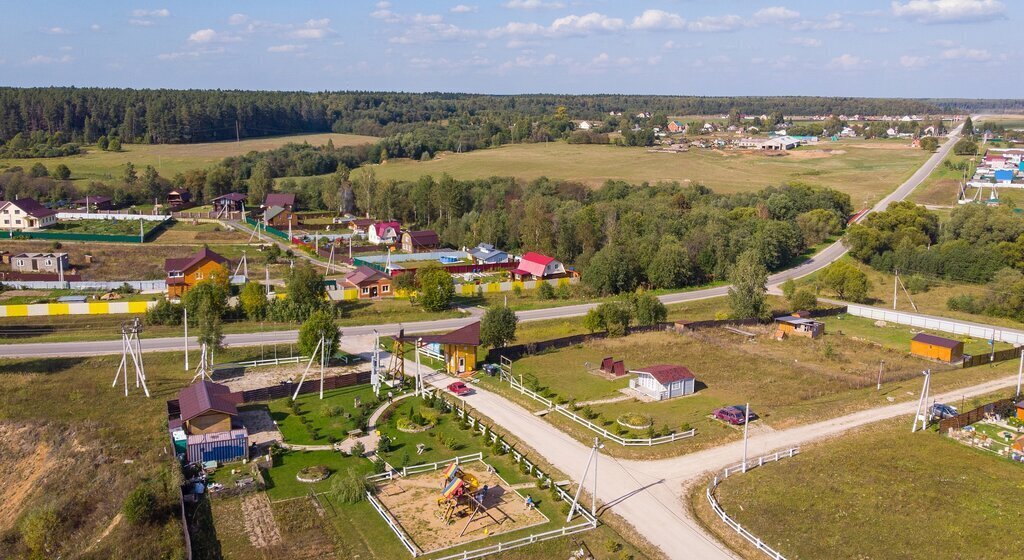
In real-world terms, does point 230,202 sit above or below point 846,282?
above

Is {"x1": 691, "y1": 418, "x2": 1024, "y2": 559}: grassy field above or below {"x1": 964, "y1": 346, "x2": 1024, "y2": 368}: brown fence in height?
above

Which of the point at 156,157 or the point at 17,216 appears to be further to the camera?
the point at 156,157

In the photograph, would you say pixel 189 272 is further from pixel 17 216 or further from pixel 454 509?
pixel 454 509

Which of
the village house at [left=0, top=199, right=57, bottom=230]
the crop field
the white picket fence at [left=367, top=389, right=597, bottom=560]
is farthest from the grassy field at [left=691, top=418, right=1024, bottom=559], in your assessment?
the village house at [left=0, top=199, right=57, bottom=230]

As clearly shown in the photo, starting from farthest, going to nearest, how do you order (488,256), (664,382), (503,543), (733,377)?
(488,256), (733,377), (664,382), (503,543)

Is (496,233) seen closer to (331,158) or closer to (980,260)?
(980,260)

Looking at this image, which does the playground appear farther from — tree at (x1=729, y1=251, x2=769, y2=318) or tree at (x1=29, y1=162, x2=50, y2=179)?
tree at (x1=29, y1=162, x2=50, y2=179)

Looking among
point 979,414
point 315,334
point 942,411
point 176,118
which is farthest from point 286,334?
point 176,118
